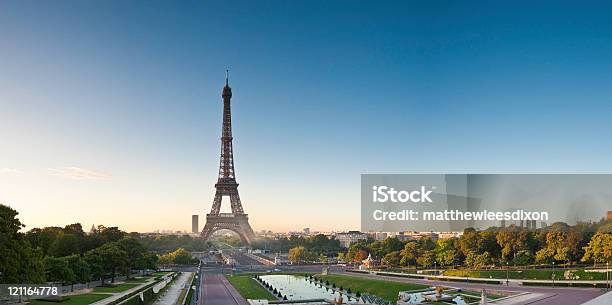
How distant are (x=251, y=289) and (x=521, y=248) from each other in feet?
106

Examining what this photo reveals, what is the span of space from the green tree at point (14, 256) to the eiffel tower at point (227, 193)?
65652 mm

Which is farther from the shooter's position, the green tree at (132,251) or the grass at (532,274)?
the green tree at (132,251)


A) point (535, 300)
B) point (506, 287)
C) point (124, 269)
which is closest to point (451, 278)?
point (506, 287)

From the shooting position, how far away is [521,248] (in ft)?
202

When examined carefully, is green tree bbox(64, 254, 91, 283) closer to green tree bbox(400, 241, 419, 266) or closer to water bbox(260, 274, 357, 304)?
water bbox(260, 274, 357, 304)

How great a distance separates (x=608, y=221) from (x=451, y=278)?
22.4m

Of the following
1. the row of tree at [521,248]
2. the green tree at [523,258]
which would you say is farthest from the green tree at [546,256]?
the green tree at [523,258]

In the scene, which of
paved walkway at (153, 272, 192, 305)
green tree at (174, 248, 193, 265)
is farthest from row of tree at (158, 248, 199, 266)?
paved walkway at (153, 272, 192, 305)

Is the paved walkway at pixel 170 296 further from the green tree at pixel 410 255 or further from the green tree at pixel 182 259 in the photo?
the green tree at pixel 182 259

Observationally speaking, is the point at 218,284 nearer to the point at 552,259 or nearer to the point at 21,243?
the point at 21,243

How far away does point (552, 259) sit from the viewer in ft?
184

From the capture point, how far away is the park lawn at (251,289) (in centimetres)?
4672

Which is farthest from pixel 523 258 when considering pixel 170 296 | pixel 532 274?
pixel 170 296

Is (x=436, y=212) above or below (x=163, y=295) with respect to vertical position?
above
